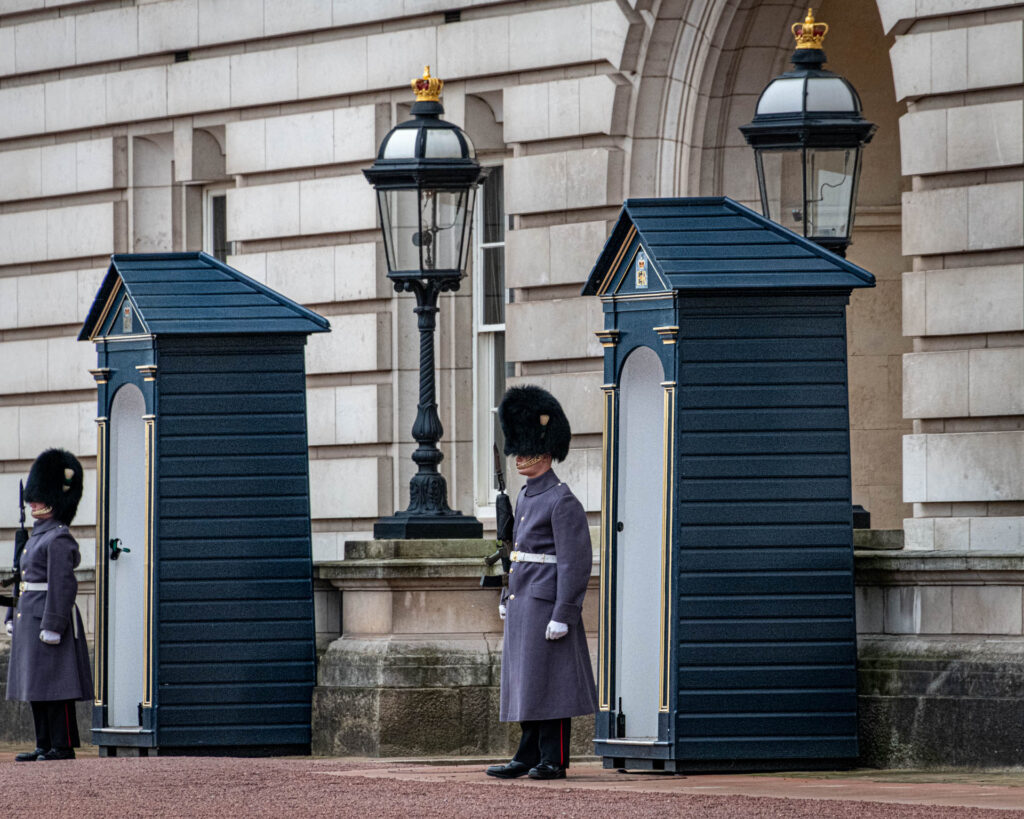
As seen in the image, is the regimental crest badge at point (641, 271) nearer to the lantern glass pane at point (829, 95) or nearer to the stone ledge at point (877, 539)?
the lantern glass pane at point (829, 95)

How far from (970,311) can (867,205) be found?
99.0 inches

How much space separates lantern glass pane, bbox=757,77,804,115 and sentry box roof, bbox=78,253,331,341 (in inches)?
93.5

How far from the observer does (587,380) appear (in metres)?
12.7

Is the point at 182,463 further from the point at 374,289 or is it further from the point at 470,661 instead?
the point at 374,289

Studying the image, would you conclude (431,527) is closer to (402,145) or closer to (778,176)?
(402,145)

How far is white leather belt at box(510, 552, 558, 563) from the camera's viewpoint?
9.30m

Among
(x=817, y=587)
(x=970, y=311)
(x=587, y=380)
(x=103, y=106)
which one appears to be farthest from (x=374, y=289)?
(x=817, y=587)

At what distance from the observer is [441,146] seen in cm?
1112

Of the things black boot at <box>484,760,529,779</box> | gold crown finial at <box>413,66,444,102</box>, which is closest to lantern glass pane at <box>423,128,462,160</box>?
gold crown finial at <box>413,66,444,102</box>

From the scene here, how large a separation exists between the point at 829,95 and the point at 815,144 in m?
0.19

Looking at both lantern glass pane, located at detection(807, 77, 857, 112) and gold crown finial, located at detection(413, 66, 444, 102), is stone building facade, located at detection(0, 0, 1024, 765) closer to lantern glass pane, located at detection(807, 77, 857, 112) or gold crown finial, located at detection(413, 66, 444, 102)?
lantern glass pane, located at detection(807, 77, 857, 112)

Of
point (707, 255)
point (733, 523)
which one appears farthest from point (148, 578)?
point (707, 255)

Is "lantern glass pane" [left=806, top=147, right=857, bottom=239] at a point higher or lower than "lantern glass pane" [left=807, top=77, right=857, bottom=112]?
lower

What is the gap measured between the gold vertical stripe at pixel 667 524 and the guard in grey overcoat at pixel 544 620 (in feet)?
0.88
